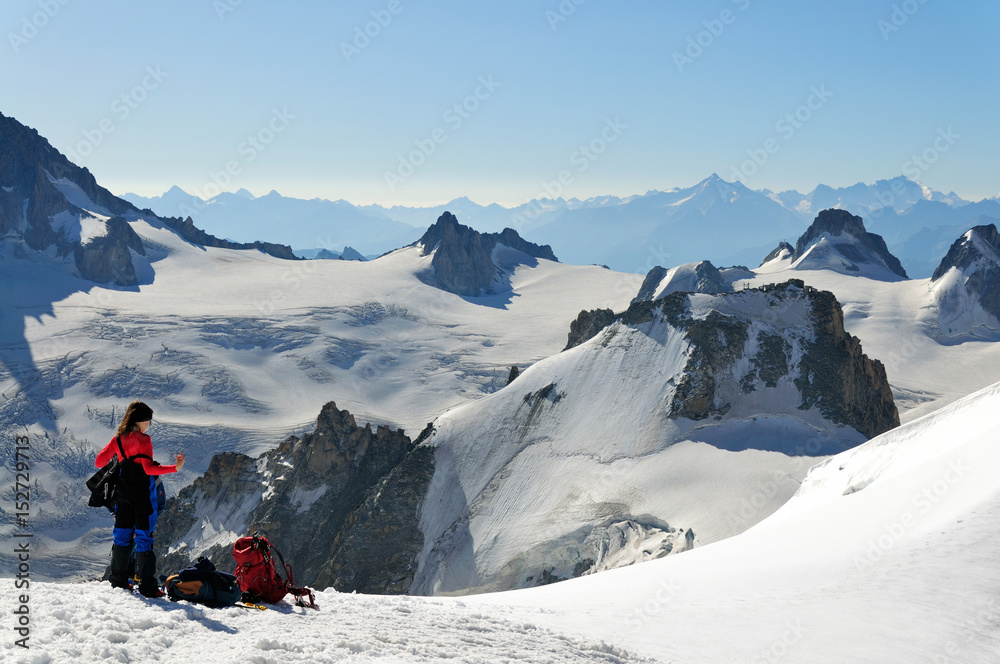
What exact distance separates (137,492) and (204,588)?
1600mm

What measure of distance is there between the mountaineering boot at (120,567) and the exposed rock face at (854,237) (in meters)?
157

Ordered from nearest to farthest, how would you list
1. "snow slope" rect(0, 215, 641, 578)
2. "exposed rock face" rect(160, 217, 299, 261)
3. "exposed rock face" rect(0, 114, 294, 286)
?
"snow slope" rect(0, 215, 641, 578) → "exposed rock face" rect(0, 114, 294, 286) → "exposed rock face" rect(160, 217, 299, 261)

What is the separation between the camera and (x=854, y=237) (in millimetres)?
152000

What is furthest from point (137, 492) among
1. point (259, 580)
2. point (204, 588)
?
point (259, 580)

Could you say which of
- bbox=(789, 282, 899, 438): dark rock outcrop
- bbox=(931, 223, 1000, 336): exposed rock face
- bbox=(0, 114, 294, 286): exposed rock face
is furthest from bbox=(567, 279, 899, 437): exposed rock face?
bbox=(0, 114, 294, 286): exposed rock face

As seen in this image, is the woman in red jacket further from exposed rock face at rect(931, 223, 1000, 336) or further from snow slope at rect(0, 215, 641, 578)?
exposed rock face at rect(931, 223, 1000, 336)

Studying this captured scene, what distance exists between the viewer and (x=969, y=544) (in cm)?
1377

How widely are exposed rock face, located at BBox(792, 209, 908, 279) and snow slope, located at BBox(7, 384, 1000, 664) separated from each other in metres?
143

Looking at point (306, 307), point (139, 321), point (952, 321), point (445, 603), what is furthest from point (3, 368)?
point (952, 321)

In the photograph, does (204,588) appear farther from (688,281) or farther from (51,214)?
(51,214)

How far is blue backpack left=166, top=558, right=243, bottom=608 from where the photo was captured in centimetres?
948

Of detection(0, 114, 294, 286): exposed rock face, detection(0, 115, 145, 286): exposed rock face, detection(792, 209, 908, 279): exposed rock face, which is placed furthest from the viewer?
detection(792, 209, 908, 279): exposed rock face

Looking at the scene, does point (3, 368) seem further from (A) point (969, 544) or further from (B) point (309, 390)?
(A) point (969, 544)

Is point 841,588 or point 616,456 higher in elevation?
point 841,588
